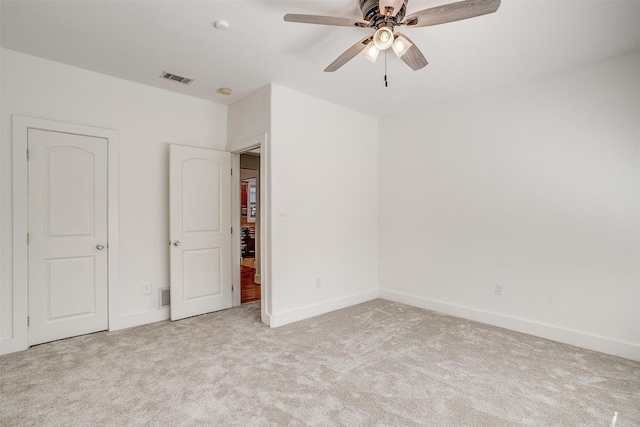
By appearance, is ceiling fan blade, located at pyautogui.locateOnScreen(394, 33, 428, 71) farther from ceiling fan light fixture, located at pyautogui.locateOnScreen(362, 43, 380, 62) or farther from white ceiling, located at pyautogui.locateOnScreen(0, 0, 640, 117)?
white ceiling, located at pyautogui.locateOnScreen(0, 0, 640, 117)

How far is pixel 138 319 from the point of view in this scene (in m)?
3.44

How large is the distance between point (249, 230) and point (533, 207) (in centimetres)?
734

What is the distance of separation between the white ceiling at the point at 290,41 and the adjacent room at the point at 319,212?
0.08 ft

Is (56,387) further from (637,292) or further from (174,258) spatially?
(637,292)

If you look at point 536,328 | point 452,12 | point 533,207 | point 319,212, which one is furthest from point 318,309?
point 452,12

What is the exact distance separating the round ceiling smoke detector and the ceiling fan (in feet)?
2.31

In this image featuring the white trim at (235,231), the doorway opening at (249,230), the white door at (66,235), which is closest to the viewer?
the white door at (66,235)

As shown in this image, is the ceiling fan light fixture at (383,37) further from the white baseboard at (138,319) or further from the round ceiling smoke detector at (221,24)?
the white baseboard at (138,319)

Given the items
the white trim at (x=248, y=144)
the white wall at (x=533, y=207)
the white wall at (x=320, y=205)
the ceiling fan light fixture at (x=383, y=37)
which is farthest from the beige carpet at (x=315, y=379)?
the ceiling fan light fixture at (x=383, y=37)

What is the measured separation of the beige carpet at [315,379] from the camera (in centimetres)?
193

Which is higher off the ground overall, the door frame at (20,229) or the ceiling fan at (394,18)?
the ceiling fan at (394,18)

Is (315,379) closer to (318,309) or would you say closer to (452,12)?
(318,309)

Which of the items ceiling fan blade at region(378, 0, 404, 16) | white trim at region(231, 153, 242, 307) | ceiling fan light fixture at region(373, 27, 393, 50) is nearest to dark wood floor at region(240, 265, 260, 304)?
white trim at region(231, 153, 242, 307)

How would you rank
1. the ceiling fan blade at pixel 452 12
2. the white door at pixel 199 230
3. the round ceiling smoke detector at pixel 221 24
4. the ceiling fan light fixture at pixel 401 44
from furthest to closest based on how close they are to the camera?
the white door at pixel 199 230 < the round ceiling smoke detector at pixel 221 24 < the ceiling fan light fixture at pixel 401 44 < the ceiling fan blade at pixel 452 12
